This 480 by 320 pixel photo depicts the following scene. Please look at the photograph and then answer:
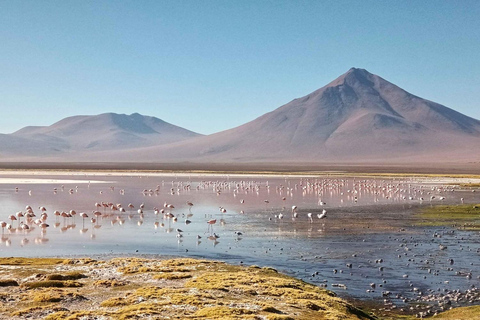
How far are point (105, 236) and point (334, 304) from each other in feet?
Answer: 56.9

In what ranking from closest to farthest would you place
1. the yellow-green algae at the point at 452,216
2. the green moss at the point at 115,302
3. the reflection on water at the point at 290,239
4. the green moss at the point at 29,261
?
the green moss at the point at 115,302, the reflection on water at the point at 290,239, the green moss at the point at 29,261, the yellow-green algae at the point at 452,216

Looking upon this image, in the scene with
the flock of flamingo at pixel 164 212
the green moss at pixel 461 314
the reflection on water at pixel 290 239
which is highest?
the flock of flamingo at pixel 164 212

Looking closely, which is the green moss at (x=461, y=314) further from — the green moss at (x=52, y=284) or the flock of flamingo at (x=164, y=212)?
the flock of flamingo at (x=164, y=212)

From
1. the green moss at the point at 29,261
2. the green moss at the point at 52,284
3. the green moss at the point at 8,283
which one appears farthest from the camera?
the green moss at the point at 29,261

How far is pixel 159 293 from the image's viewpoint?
573 inches

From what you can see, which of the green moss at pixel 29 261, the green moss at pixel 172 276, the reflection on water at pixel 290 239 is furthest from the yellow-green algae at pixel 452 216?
the green moss at pixel 29 261

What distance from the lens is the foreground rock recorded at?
1299 centimetres

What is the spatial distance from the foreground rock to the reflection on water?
10.6 ft

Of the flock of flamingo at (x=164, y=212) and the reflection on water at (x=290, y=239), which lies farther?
the flock of flamingo at (x=164, y=212)

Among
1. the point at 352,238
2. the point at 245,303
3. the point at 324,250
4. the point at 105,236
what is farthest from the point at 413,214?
the point at 245,303

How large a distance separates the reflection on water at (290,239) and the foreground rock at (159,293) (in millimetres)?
3244

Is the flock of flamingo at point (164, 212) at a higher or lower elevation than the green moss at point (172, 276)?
higher

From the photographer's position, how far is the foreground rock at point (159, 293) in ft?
42.6

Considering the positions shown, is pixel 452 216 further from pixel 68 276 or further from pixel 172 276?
pixel 68 276
